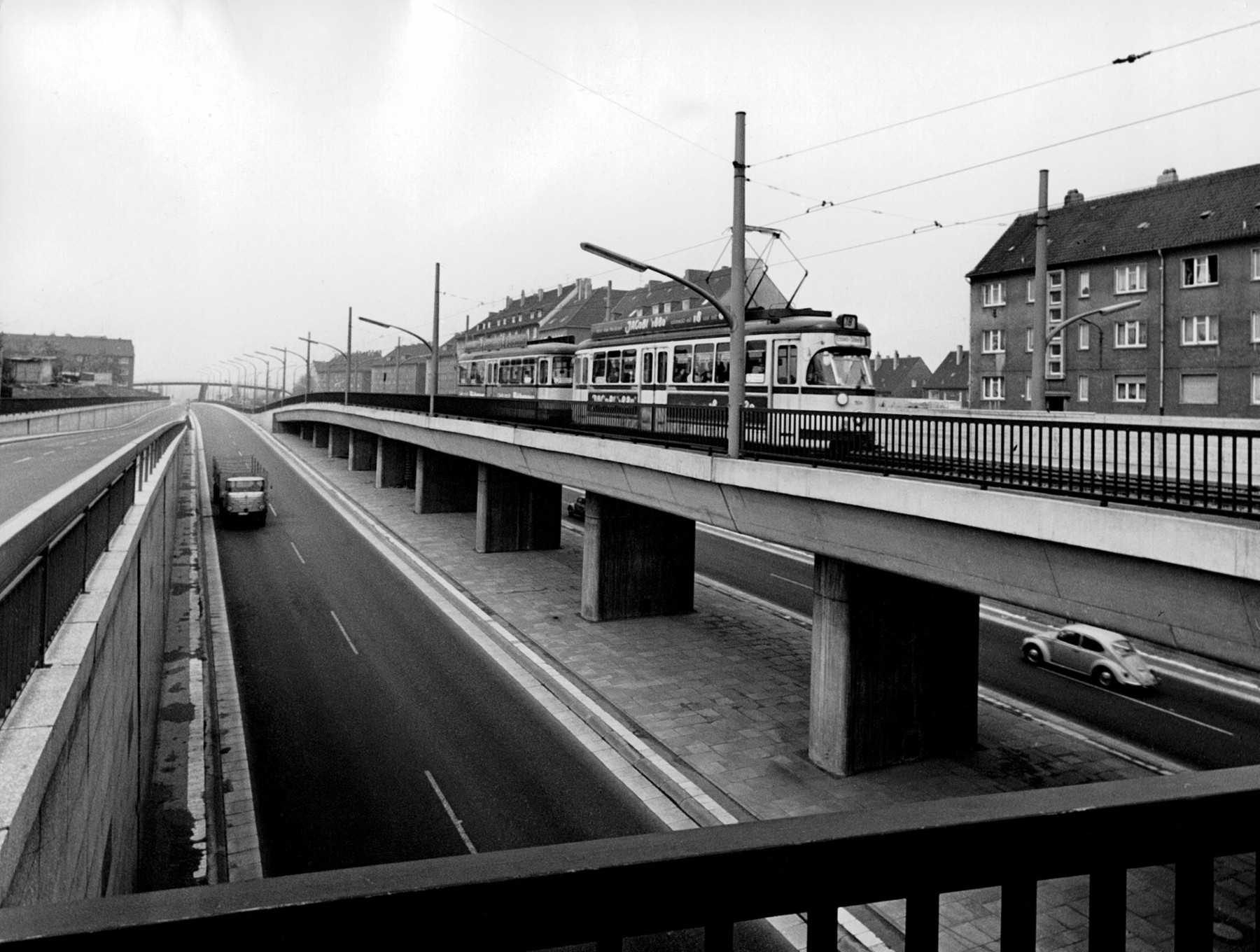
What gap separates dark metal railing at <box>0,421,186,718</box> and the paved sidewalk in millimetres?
5297

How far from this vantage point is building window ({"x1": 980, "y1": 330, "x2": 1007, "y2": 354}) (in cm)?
5328

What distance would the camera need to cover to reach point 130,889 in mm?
9961


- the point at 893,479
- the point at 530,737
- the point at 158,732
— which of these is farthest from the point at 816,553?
the point at 158,732

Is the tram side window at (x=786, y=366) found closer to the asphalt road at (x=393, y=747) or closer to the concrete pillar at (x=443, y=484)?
the asphalt road at (x=393, y=747)

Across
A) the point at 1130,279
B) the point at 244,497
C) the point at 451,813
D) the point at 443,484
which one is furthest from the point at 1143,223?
the point at 451,813

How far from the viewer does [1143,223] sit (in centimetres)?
4722

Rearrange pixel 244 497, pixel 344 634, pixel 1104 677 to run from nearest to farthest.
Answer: pixel 1104 677 → pixel 344 634 → pixel 244 497

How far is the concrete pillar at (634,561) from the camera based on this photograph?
2386cm

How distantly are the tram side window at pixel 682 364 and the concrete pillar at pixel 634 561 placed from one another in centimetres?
393

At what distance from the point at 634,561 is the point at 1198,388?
34600 millimetres

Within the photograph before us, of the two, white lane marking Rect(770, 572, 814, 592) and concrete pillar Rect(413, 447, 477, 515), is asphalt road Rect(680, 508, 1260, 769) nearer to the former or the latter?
white lane marking Rect(770, 572, 814, 592)

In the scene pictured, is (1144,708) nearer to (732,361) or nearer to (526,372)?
(732,361)

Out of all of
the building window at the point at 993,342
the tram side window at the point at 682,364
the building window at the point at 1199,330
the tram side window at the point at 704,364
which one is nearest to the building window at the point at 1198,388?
the building window at the point at 1199,330

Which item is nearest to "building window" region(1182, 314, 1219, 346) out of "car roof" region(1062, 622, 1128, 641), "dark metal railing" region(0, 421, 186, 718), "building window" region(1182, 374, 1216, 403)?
"building window" region(1182, 374, 1216, 403)
